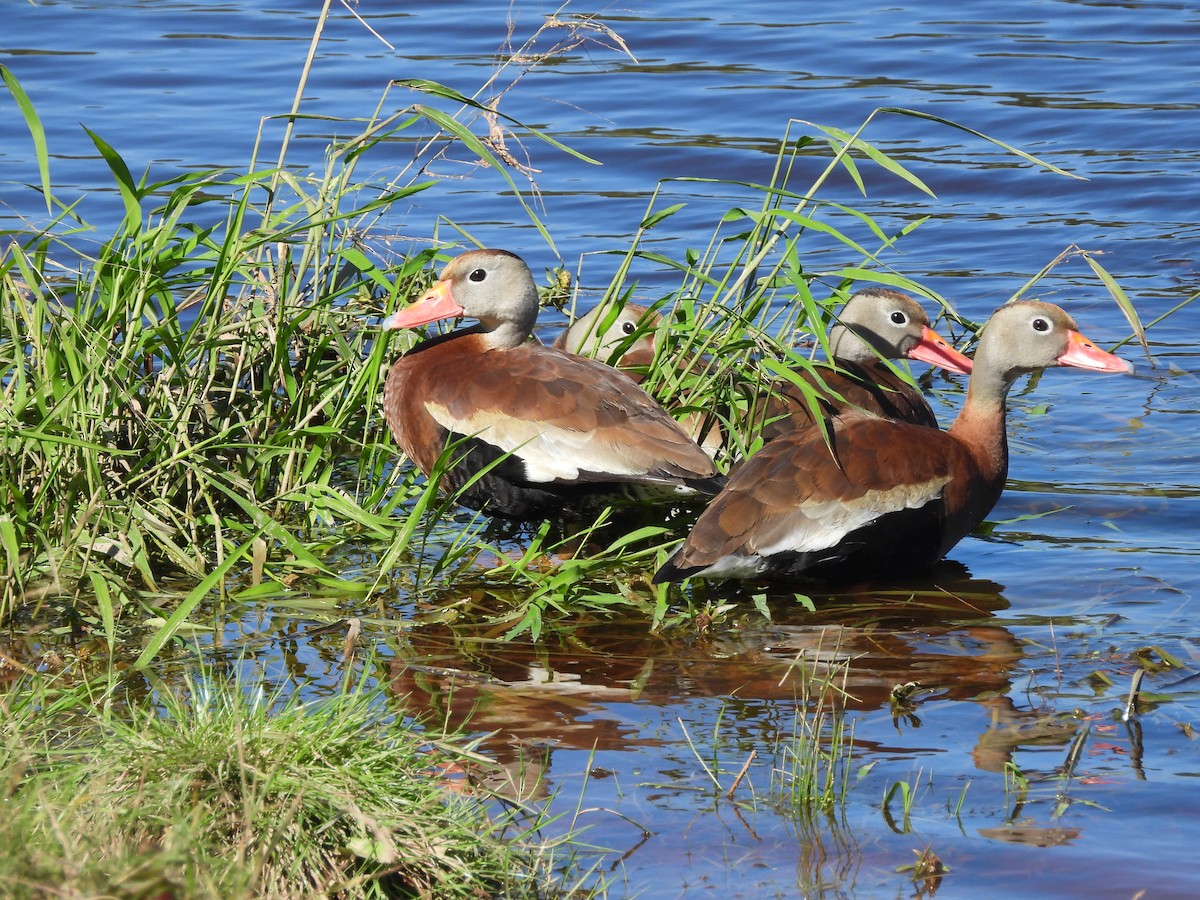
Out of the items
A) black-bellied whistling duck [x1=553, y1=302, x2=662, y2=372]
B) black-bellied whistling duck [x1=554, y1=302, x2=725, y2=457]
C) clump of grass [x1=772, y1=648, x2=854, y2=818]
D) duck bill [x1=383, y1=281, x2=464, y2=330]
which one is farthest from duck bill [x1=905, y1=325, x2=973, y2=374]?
clump of grass [x1=772, y1=648, x2=854, y2=818]

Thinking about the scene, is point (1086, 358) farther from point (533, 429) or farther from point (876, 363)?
point (533, 429)

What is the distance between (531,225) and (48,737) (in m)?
6.70

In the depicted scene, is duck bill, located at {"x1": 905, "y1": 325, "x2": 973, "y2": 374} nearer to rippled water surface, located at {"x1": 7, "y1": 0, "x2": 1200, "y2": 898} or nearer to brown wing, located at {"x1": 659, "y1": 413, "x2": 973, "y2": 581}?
rippled water surface, located at {"x1": 7, "y1": 0, "x2": 1200, "y2": 898}

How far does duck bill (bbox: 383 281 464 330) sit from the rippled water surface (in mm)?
909

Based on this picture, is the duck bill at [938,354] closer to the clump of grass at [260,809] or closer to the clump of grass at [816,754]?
the clump of grass at [816,754]

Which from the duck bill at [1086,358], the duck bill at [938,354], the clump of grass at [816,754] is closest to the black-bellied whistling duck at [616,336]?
the duck bill at [938,354]

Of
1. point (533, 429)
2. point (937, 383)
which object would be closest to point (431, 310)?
point (533, 429)

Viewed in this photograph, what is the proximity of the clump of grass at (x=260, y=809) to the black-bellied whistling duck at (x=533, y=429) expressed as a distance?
1.70 meters

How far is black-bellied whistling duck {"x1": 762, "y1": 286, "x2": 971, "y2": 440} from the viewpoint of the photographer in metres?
6.16

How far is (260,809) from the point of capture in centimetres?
312

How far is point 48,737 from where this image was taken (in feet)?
12.4

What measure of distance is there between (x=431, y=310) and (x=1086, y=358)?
2.45m

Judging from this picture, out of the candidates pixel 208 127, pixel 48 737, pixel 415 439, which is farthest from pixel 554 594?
pixel 208 127

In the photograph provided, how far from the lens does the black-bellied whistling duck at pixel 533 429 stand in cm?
526
